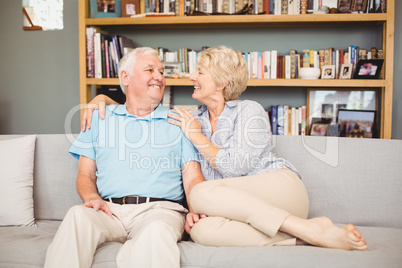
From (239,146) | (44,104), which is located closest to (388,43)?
(239,146)

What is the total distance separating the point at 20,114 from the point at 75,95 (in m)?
0.59

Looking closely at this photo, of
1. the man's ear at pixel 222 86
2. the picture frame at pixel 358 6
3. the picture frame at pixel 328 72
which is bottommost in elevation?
the man's ear at pixel 222 86

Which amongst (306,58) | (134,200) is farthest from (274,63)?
(134,200)

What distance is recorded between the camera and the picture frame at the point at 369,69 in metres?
2.93

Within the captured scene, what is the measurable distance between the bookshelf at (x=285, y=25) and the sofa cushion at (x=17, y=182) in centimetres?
134

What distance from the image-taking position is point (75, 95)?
373cm

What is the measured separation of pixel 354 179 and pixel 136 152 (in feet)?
3.38

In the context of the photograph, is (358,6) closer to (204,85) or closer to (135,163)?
(204,85)

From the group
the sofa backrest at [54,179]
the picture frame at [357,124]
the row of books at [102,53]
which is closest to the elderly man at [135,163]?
the sofa backrest at [54,179]

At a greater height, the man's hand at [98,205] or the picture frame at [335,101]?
the picture frame at [335,101]

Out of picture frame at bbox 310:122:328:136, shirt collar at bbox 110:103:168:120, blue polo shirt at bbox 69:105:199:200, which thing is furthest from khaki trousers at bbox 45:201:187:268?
picture frame at bbox 310:122:328:136

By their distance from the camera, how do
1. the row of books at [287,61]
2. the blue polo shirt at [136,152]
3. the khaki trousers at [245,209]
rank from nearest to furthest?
1. the khaki trousers at [245,209]
2. the blue polo shirt at [136,152]
3. the row of books at [287,61]

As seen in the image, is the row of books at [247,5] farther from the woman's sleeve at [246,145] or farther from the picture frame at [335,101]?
the woman's sleeve at [246,145]

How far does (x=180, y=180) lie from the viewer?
74.7 inches
